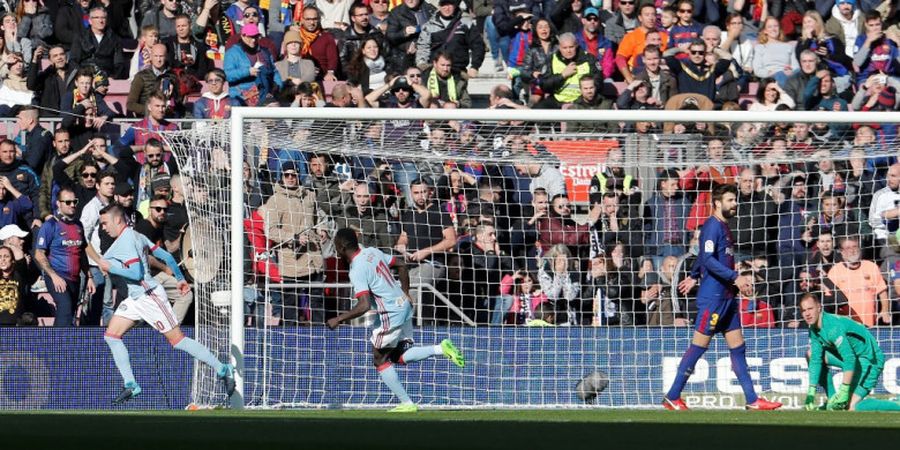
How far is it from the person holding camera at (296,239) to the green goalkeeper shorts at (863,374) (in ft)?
16.8

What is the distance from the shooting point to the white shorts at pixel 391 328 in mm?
13570

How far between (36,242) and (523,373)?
17.4ft

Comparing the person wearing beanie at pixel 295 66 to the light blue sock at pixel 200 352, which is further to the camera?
the person wearing beanie at pixel 295 66

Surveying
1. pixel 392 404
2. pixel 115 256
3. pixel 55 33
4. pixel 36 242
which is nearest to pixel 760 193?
pixel 392 404

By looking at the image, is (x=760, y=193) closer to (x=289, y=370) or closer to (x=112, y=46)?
(x=289, y=370)

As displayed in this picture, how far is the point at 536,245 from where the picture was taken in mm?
15961

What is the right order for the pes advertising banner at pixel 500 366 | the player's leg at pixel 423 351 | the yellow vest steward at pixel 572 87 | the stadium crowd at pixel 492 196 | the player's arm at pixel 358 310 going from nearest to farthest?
1. the player's arm at pixel 358 310
2. the player's leg at pixel 423 351
3. the pes advertising banner at pixel 500 366
4. the stadium crowd at pixel 492 196
5. the yellow vest steward at pixel 572 87

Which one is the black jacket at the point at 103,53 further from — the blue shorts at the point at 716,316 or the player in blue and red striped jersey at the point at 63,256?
the blue shorts at the point at 716,316

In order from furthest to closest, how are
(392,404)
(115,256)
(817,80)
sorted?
1. (817,80)
2. (392,404)
3. (115,256)

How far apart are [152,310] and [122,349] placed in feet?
1.60

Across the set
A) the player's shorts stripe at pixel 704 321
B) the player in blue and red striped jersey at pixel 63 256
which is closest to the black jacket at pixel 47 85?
the player in blue and red striped jersey at pixel 63 256

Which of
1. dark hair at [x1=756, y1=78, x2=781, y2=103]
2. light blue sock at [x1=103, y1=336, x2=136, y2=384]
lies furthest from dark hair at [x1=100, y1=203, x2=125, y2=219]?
dark hair at [x1=756, y1=78, x2=781, y2=103]

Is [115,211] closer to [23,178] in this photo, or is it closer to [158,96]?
[23,178]

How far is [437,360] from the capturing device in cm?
1592
